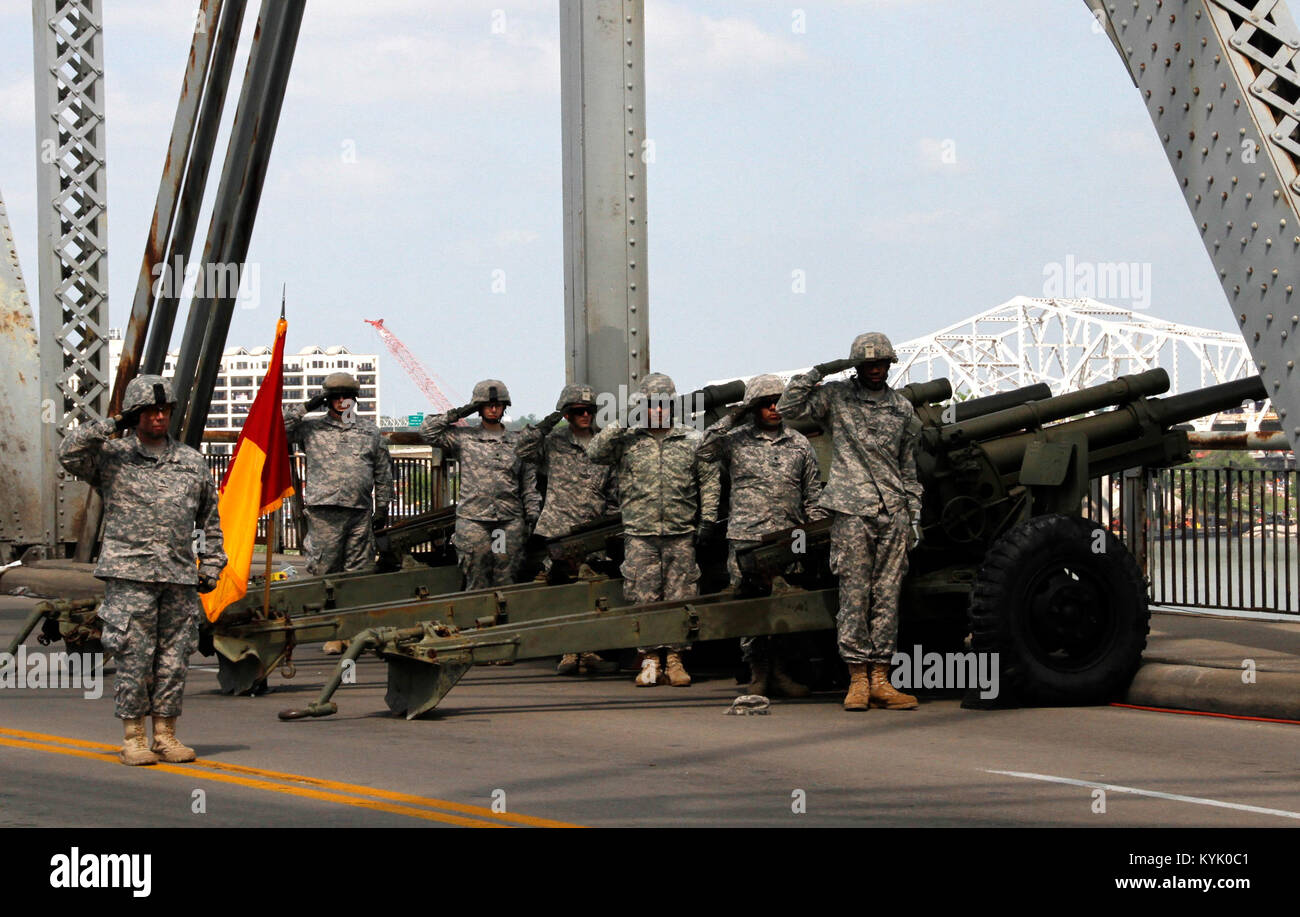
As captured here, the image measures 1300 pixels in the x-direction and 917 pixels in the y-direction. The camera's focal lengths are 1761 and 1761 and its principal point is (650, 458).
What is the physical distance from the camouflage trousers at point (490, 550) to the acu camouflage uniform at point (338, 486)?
2.54 feet

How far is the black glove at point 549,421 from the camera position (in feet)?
41.8

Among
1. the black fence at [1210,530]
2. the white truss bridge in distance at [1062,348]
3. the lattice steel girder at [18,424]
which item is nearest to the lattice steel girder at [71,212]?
the lattice steel girder at [18,424]

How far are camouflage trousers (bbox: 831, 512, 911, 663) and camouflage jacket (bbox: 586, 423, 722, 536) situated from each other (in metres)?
1.55

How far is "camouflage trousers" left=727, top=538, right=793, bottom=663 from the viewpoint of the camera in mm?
10727

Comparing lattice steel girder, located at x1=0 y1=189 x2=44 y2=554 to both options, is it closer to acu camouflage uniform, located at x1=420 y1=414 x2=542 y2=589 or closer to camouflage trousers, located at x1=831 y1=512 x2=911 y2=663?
acu camouflage uniform, located at x1=420 y1=414 x2=542 y2=589

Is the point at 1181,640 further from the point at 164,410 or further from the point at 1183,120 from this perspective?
the point at 164,410

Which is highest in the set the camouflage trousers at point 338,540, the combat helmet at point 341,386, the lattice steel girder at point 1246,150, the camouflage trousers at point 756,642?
the lattice steel girder at point 1246,150

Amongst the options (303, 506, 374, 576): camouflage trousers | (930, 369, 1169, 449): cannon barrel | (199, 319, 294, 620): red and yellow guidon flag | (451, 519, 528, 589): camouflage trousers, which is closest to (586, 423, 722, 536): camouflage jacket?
(451, 519, 528, 589): camouflage trousers

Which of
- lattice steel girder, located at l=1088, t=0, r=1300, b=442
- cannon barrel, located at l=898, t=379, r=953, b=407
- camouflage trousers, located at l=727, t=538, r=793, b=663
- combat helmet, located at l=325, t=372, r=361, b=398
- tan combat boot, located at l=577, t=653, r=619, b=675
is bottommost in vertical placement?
tan combat boot, located at l=577, t=653, r=619, b=675

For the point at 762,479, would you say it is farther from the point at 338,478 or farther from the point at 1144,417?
the point at 338,478

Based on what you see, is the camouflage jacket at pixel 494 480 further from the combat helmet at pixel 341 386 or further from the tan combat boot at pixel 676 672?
the tan combat boot at pixel 676 672

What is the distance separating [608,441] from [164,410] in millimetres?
3872

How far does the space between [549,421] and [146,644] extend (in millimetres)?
4980

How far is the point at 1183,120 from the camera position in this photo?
832 cm
